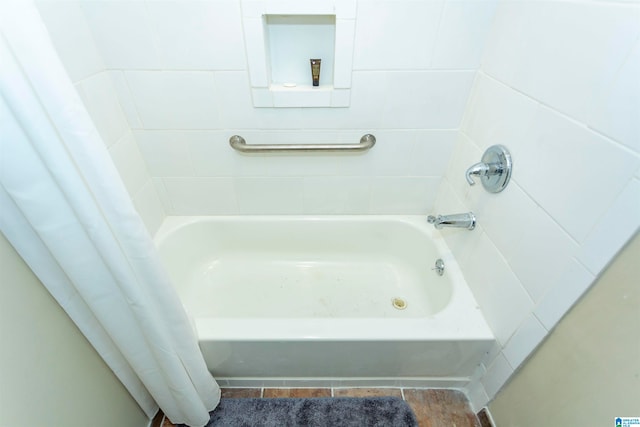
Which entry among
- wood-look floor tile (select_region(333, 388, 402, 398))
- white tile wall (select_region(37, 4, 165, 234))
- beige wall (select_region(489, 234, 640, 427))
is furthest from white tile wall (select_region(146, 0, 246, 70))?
wood-look floor tile (select_region(333, 388, 402, 398))

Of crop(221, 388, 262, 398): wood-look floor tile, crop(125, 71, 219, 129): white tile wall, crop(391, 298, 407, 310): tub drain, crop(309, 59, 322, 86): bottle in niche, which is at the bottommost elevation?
crop(221, 388, 262, 398): wood-look floor tile

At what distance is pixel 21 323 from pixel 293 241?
1050mm

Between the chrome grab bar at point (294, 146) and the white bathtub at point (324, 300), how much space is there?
1.29 ft

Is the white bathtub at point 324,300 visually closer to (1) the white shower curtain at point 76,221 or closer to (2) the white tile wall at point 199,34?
(1) the white shower curtain at point 76,221

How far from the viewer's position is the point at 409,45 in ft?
3.26

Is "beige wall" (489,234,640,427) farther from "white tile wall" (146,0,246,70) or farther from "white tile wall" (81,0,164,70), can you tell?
"white tile wall" (81,0,164,70)

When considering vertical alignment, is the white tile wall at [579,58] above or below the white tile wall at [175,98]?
above

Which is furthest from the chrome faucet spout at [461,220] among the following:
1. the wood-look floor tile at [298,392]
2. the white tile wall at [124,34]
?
the white tile wall at [124,34]

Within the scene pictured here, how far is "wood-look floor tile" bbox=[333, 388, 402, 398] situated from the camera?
113 centimetres

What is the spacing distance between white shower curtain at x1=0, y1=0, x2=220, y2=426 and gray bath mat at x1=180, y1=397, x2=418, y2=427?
1.13 ft

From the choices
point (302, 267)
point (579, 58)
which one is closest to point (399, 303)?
point (302, 267)

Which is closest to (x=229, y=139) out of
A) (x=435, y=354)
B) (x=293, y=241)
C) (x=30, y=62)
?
(x=293, y=241)

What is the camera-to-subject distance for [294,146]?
1178mm

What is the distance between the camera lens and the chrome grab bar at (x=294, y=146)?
1.17 m
